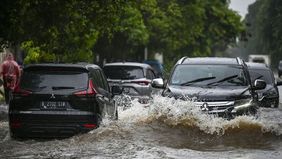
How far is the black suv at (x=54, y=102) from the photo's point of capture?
44.2 ft

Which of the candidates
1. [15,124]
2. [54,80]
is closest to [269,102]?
[54,80]

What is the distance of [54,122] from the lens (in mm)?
13477

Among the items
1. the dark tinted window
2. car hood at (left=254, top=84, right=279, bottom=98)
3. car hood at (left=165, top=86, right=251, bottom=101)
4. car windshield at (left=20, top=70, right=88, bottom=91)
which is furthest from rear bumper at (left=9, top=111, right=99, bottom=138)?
car hood at (left=254, top=84, right=279, bottom=98)

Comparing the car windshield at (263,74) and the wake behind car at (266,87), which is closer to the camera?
the wake behind car at (266,87)

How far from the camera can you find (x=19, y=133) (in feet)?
44.8

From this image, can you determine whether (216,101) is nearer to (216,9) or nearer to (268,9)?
(216,9)

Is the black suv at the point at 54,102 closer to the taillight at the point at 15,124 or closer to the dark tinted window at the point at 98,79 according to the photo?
the taillight at the point at 15,124

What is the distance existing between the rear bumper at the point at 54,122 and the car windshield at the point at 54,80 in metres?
0.49

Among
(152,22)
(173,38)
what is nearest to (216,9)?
(173,38)

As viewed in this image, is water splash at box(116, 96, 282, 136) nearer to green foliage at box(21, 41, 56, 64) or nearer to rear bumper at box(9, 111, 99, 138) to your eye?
rear bumper at box(9, 111, 99, 138)

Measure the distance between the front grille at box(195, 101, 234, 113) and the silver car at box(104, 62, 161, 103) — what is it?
27.0 feet

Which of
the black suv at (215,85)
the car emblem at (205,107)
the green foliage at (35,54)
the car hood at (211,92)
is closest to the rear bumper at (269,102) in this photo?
the black suv at (215,85)

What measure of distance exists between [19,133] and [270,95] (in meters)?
10.7

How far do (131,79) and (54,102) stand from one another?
921 cm
